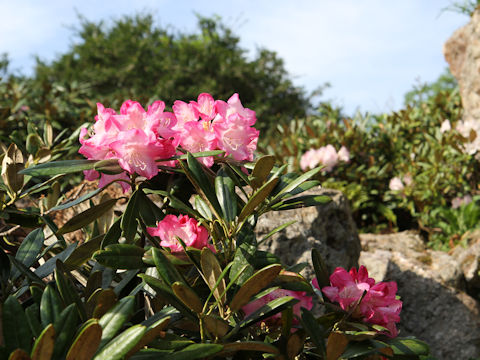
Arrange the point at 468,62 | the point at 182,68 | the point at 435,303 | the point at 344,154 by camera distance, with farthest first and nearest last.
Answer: the point at 182,68 < the point at 468,62 < the point at 344,154 < the point at 435,303

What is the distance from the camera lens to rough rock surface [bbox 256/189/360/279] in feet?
9.18

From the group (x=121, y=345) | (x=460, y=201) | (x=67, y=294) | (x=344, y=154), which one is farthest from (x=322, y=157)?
(x=121, y=345)

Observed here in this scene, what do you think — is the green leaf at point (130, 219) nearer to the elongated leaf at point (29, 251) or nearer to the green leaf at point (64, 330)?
the elongated leaf at point (29, 251)

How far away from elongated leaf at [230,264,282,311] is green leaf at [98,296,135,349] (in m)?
0.22

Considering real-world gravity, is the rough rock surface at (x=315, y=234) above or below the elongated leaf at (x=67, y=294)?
below

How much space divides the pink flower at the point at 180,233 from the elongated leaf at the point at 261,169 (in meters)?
0.18

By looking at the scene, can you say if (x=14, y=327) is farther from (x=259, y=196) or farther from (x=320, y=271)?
(x=320, y=271)

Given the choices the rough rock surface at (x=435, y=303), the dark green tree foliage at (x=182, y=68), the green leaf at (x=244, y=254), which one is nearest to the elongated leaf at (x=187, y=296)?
the green leaf at (x=244, y=254)

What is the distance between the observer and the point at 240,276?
1.02m

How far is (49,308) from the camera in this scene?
85 centimetres

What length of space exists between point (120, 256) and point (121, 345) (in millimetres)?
297

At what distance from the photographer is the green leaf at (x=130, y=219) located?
116cm

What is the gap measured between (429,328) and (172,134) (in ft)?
11.6

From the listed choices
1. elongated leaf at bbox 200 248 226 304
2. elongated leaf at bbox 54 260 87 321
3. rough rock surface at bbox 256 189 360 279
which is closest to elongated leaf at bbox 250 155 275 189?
elongated leaf at bbox 200 248 226 304
